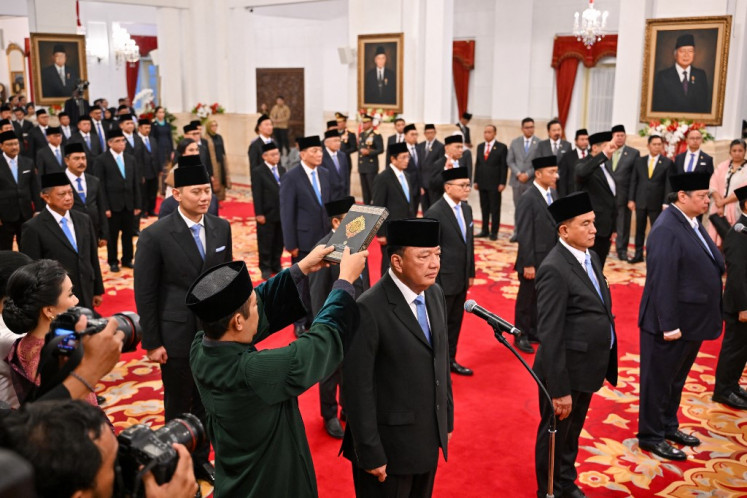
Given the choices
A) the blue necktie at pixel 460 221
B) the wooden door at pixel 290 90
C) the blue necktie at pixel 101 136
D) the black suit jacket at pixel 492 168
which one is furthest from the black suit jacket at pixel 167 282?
the wooden door at pixel 290 90

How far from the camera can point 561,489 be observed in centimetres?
439

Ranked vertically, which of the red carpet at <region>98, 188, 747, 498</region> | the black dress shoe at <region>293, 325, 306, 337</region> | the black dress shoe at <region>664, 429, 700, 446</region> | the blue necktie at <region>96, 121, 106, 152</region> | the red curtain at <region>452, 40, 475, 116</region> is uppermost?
the red curtain at <region>452, 40, 475, 116</region>

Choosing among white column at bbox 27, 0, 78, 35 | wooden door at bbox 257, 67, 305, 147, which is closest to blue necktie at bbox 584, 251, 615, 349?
white column at bbox 27, 0, 78, 35

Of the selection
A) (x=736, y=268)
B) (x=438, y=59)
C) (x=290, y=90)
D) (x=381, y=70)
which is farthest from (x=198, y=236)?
(x=290, y=90)

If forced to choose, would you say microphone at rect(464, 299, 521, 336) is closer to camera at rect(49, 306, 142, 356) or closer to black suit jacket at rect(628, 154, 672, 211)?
camera at rect(49, 306, 142, 356)

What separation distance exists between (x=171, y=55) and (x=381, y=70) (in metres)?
6.25

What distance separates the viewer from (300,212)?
7469mm

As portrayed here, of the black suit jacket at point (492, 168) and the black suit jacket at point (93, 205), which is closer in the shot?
the black suit jacket at point (93, 205)

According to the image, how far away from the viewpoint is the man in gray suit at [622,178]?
10477 millimetres

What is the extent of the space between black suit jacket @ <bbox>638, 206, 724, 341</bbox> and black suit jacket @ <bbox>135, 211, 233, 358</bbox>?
9.85 ft

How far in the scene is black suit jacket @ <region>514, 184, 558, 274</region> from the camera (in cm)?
678

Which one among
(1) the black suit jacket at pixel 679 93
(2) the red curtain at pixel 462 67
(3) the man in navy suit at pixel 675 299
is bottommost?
(3) the man in navy suit at pixel 675 299

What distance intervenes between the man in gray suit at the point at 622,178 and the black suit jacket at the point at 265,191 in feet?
15.9

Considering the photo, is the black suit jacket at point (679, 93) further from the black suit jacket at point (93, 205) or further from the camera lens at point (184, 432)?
the camera lens at point (184, 432)
